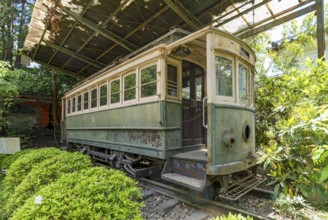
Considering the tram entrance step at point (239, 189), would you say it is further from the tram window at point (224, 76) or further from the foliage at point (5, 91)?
the foliage at point (5, 91)

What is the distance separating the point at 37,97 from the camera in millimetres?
13844

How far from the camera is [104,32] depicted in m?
7.21

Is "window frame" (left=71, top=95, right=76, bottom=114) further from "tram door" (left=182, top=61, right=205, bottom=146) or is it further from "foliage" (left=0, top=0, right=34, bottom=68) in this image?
"tram door" (left=182, top=61, right=205, bottom=146)

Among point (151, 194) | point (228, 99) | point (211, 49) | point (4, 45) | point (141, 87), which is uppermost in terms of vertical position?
point (4, 45)

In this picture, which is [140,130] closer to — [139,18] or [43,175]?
[43,175]

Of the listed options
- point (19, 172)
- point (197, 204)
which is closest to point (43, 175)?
point (19, 172)

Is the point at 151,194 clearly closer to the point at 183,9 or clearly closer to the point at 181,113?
the point at 181,113

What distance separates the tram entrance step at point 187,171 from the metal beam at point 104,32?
5.09m

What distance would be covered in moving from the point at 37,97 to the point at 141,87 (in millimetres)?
12008

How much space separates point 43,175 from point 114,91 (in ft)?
9.29

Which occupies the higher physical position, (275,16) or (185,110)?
(275,16)

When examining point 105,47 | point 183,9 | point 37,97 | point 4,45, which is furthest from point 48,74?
point 183,9

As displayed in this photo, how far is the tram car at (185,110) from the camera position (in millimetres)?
3397

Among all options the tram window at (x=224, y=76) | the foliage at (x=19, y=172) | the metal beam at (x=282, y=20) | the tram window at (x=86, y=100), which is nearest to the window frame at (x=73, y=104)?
the tram window at (x=86, y=100)
